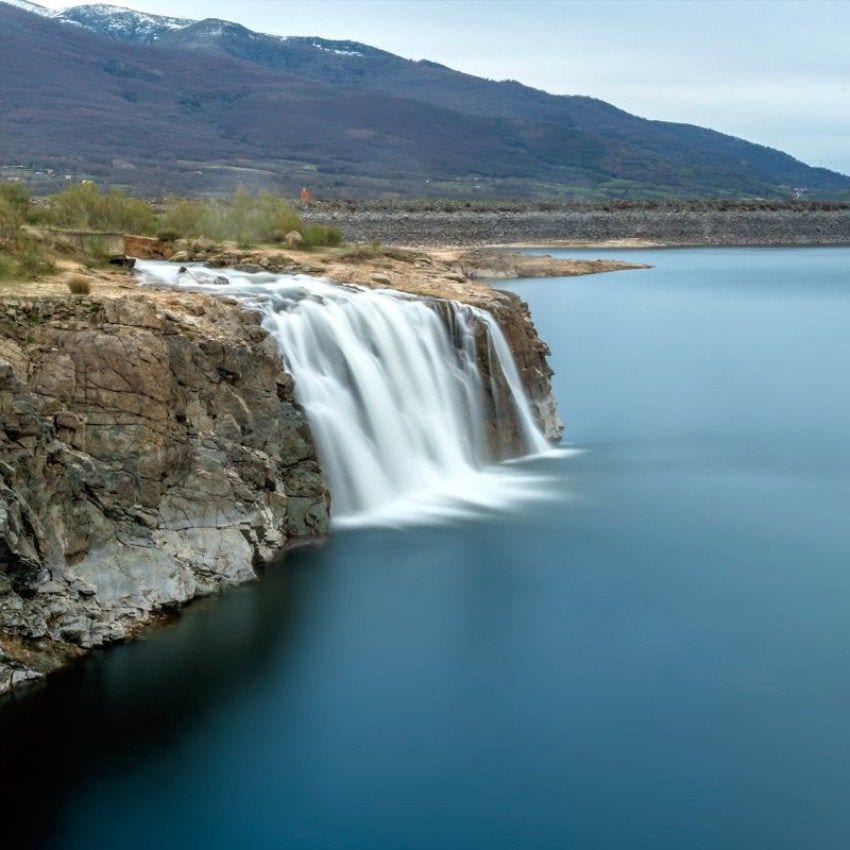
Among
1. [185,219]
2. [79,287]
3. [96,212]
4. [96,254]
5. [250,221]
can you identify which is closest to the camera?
[79,287]

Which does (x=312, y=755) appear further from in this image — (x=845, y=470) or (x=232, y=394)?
(x=845, y=470)

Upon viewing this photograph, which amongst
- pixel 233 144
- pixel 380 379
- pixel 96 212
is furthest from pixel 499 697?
pixel 233 144

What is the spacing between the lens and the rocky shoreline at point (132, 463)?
12.8m

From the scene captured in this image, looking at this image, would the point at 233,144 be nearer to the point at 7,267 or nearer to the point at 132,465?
the point at 7,267

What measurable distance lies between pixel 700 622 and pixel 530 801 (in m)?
4.84

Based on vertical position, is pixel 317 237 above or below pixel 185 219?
below

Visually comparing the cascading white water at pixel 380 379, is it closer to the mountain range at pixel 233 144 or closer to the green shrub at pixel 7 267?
the green shrub at pixel 7 267

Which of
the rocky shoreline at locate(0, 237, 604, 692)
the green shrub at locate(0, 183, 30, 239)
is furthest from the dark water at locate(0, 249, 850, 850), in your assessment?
the green shrub at locate(0, 183, 30, 239)

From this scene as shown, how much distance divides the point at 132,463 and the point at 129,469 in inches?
3.2

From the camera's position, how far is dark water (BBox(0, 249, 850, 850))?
10.9 m

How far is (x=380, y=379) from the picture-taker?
65.7 ft

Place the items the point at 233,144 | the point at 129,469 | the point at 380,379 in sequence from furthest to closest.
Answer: the point at 233,144, the point at 380,379, the point at 129,469

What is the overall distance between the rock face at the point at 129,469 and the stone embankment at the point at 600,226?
61840mm

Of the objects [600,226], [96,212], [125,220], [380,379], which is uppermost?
[600,226]
